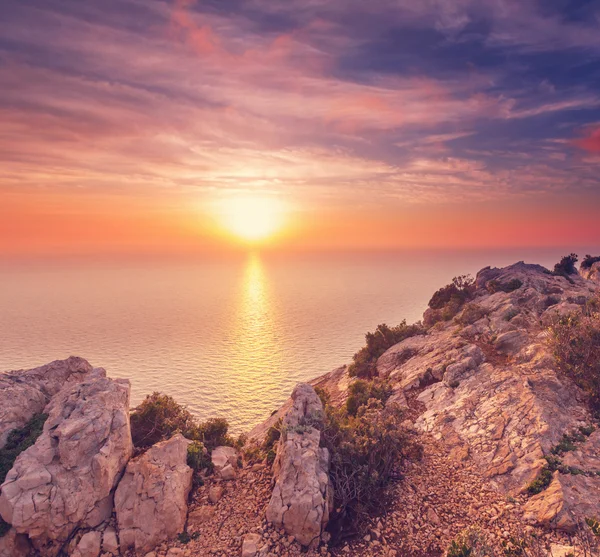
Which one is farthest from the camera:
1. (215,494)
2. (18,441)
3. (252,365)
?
(252,365)

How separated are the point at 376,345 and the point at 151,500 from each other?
3540 cm

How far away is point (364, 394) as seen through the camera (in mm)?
30062

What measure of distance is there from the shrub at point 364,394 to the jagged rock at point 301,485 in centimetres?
1034

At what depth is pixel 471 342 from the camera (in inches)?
1323

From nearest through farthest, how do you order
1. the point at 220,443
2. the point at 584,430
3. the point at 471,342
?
the point at 584,430 < the point at 220,443 < the point at 471,342

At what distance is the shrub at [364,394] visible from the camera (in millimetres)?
28673

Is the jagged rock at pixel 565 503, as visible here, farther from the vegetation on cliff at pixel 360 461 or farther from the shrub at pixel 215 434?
the shrub at pixel 215 434

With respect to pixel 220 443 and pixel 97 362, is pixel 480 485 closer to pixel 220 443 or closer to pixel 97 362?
pixel 220 443

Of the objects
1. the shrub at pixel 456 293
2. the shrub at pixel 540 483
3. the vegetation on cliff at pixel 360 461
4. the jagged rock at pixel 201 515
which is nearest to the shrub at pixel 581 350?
the shrub at pixel 540 483

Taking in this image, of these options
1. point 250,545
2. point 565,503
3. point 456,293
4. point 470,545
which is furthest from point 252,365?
point 565,503

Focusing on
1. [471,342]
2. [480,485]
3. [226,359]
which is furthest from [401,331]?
[226,359]

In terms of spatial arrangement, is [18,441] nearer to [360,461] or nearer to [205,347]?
[360,461]

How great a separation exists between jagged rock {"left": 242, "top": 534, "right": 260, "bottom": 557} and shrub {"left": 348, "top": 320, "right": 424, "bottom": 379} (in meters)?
28.4

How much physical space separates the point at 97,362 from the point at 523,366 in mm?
102540
